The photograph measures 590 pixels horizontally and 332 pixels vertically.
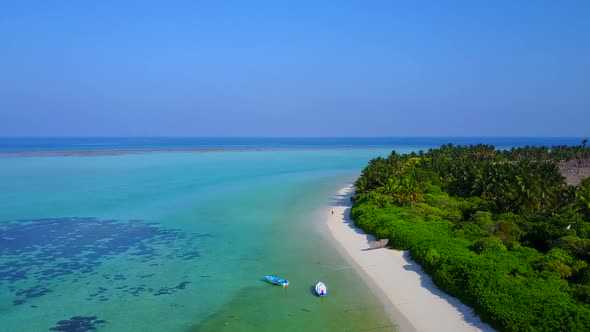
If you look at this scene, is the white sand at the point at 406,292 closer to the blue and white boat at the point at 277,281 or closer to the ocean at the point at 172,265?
the ocean at the point at 172,265

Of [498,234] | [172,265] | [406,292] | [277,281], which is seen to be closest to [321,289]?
[277,281]

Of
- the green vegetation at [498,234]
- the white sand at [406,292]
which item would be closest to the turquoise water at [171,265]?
the white sand at [406,292]

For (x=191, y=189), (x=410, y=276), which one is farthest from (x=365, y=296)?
(x=191, y=189)

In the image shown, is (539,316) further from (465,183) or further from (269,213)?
(465,183)

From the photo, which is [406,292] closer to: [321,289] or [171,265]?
[321,289]

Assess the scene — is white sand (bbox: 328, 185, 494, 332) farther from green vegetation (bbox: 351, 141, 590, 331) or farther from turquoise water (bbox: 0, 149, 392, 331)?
turquoise water (bbox: 0, 149, 392, 331)

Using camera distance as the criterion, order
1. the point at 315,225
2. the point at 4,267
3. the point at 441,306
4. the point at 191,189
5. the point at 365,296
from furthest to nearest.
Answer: the point at 191,189, the point at 315,225, the point at 4,267, the point at 365,296, the point at 441,306
